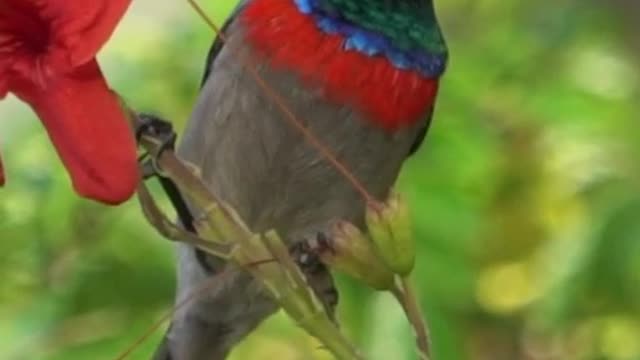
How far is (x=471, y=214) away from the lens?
1.52 m

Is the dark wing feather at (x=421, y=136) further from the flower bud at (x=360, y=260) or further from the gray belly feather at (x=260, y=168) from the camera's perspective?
the flower bud at (x=360, y=260)

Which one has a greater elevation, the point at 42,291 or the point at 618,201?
the point at 42,291

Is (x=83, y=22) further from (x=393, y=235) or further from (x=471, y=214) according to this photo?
(x=471, y=214)

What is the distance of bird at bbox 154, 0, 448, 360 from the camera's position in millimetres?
1336

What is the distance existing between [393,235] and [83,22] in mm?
182

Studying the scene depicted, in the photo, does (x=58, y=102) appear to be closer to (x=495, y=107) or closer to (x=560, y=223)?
(x=495, y=107)

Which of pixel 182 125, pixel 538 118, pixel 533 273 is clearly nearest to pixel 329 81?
pixel 182 125

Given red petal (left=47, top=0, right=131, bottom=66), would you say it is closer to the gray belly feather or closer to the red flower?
the red flower

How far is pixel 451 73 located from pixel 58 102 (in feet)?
2.95

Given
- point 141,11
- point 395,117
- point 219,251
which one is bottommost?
point 141,11

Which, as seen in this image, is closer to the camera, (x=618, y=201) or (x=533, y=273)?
(x=618, y=201)

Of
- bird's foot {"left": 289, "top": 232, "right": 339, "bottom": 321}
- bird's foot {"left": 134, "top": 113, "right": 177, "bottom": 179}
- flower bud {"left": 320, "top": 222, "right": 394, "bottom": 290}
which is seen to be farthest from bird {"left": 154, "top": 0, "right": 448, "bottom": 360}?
flower bud {"left": 320, "top": 222, "right": 394, "bottom": 290}

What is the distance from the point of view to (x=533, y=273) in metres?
1.79

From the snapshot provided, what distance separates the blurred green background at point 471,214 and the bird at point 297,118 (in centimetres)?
9
